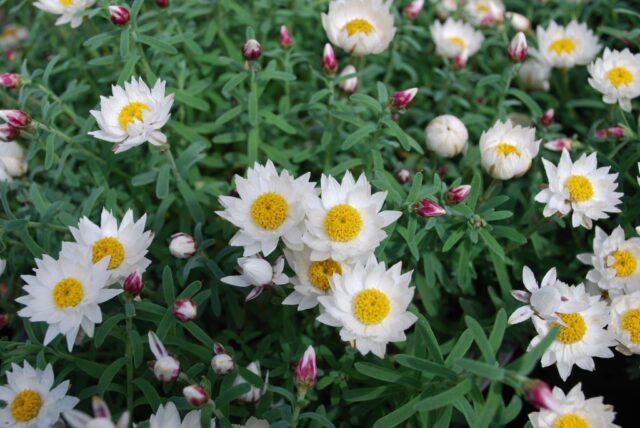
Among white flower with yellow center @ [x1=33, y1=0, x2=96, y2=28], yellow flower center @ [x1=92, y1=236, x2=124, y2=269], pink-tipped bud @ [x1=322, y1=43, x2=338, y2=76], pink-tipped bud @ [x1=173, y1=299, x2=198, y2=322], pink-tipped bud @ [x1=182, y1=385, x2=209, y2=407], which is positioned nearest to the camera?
pink-tipped bud @ [x1=182, y1=385, x2=209, y2=407]

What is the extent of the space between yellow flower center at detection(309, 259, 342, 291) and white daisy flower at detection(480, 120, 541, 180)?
0.76 m

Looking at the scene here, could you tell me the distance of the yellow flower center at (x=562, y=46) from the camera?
3.03 metres

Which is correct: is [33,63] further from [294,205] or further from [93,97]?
[294,205]

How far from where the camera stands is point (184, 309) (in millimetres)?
2041

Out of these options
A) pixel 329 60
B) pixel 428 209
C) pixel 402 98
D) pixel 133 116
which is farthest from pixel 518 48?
pixel 133 116

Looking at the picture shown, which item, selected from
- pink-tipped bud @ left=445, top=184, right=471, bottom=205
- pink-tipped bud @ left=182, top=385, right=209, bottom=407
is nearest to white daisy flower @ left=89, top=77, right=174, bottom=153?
pink-tipped bud @ left=182, top=385, right=209, bottom=407

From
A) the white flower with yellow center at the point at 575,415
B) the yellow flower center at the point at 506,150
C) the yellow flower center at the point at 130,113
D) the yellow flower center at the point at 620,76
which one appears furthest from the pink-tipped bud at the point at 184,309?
Result: the yellow flower center at the point at 620,76

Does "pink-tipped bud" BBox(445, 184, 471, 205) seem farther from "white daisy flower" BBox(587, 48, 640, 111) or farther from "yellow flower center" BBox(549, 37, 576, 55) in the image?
"yellow flower center" BBox(549, 37, 576, 55)

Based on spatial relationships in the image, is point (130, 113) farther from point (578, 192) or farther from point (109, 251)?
point (578, 192)

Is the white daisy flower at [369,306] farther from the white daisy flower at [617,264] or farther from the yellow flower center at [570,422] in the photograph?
the white daisy flower at [617,264]

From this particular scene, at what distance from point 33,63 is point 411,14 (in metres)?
2.17

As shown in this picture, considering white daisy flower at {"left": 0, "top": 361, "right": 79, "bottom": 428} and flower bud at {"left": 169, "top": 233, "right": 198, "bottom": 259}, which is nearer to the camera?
white daisy flower at {"left": 0, "top": 361, "right": 79, "bottom": 428}

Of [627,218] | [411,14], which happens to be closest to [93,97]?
[411,14]

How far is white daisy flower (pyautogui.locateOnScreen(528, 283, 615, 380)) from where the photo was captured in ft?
6.86
